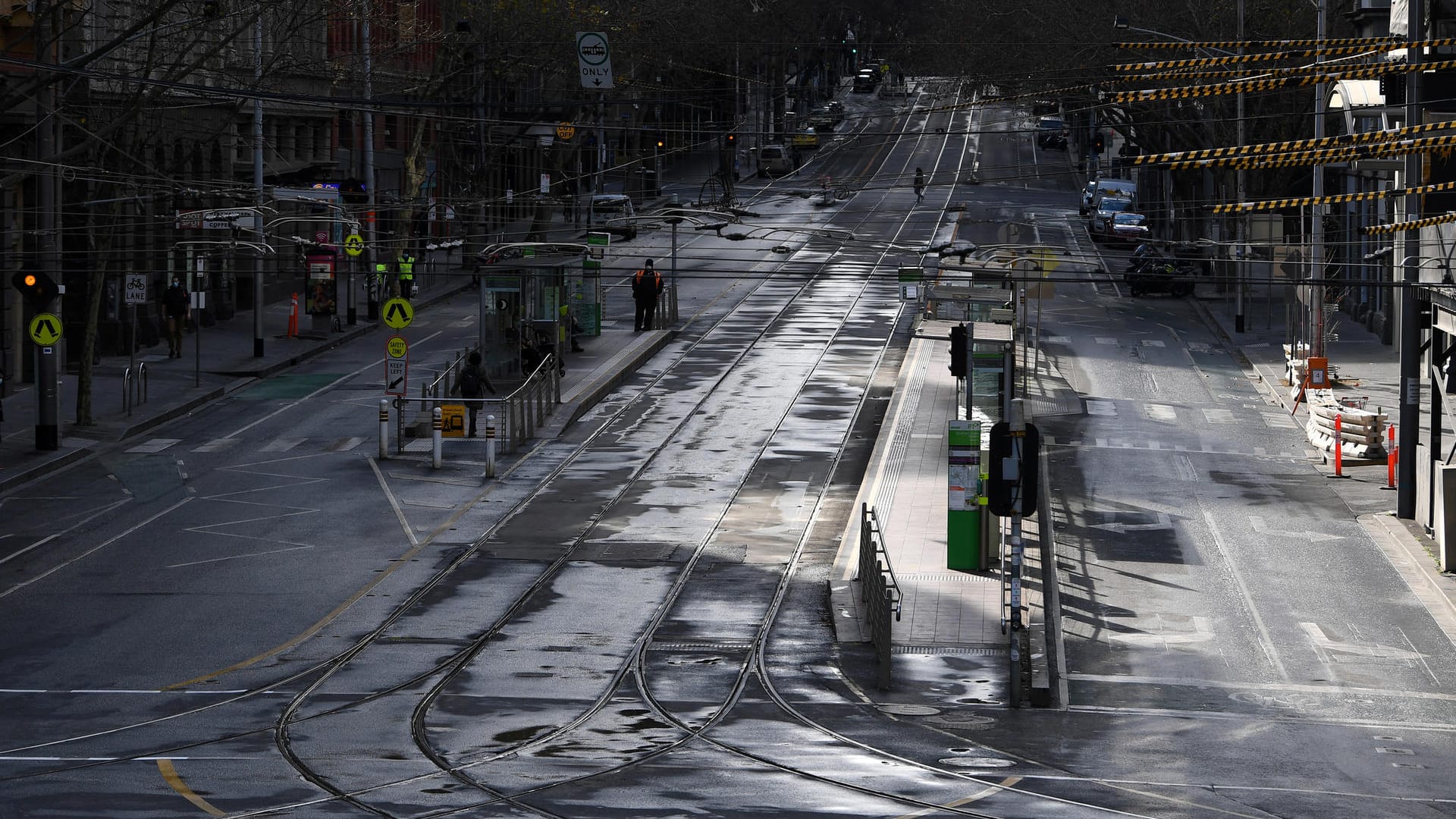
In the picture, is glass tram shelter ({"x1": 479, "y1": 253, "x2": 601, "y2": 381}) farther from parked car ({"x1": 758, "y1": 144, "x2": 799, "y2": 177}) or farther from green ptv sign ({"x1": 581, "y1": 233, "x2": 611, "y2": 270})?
parked car ({"x1": 758, "y1": 144, "x2": 799, "y2": 177})

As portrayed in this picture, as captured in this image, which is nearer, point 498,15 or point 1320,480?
point 1320,480

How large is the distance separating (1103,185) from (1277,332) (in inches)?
1160

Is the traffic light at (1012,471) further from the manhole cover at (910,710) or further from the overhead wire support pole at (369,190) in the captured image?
the overhead wire support pole at (369,190)

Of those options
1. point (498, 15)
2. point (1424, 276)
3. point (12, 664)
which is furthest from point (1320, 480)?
point (498, 15)

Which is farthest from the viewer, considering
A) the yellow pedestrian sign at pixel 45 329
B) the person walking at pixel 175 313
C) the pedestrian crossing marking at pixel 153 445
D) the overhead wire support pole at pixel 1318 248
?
the person walking at pixel 175 313

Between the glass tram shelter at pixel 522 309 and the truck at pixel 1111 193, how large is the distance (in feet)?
122

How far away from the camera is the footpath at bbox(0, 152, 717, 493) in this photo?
Result: 35.5 meters

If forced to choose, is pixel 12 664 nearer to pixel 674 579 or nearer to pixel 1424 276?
pixel 674 579

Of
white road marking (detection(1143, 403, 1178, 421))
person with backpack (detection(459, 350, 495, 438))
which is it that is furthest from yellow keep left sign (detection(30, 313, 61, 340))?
white road marking (detection(1143, 403, 1178, 421))

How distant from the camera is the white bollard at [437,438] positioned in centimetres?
3388

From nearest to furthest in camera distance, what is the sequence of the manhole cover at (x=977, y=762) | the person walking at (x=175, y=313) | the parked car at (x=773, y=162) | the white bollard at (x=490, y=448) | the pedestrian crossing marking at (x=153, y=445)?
the manhole cover at (x=977, y=762) < the white bollard at (x=490, y=448) < the pedestrian crossing marking at (x=153, y=445) < the person walking at (x=175, y=313) < the parked car at (x=773, y=162)

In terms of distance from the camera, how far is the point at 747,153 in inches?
4665

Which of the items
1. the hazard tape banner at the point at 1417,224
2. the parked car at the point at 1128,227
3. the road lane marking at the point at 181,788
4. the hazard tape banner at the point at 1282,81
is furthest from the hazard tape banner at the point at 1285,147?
the parked car at the point at 1128,227

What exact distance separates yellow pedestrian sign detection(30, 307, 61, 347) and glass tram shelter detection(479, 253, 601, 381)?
1031 cm
